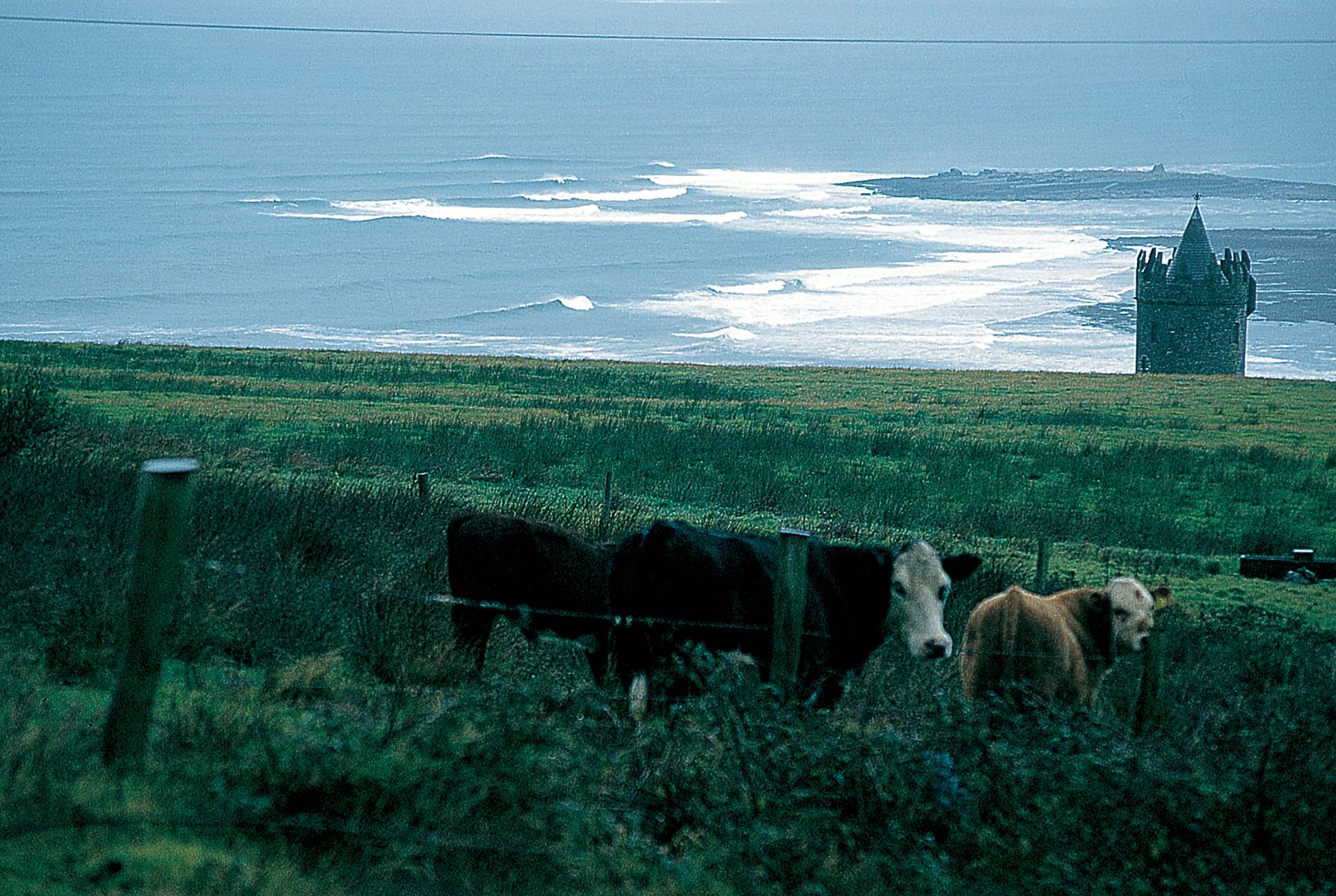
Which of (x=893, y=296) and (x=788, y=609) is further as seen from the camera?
(x=893, y=296)

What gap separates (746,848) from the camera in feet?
16.1

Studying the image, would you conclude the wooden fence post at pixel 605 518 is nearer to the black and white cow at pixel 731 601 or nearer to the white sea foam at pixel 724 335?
the black and white cow at pixel 731 601

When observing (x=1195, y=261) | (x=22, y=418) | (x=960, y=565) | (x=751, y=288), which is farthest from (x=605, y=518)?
(x=751, y=288)

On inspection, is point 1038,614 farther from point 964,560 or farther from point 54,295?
point 54,295

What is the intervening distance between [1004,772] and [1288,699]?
263 cm

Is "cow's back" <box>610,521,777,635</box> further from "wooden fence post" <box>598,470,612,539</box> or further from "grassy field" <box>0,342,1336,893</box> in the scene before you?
"wooden fence post" <box>598,470,612,539</box>

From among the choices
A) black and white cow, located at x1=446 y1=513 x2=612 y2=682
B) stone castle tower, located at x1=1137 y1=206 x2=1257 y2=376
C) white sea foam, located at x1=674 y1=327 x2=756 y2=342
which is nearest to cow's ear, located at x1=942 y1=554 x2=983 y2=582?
black and white cow, located at x1=446 y1=513 x2=612 y2=682

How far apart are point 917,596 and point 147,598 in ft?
13.9

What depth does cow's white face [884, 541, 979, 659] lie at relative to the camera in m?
7.68

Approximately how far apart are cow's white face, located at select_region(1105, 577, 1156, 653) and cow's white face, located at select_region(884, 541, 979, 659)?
111 cm

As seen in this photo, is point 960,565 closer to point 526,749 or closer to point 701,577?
point 701,577

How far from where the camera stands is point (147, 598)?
16.1ft

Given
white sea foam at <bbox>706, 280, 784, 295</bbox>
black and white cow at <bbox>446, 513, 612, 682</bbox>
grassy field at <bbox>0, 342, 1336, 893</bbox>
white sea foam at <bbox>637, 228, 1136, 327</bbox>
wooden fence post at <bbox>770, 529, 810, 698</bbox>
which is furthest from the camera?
white sea foam at <bbox>706, 280, 784, 295</bbox>

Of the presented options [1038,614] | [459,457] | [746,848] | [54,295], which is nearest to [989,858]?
[746,848]
